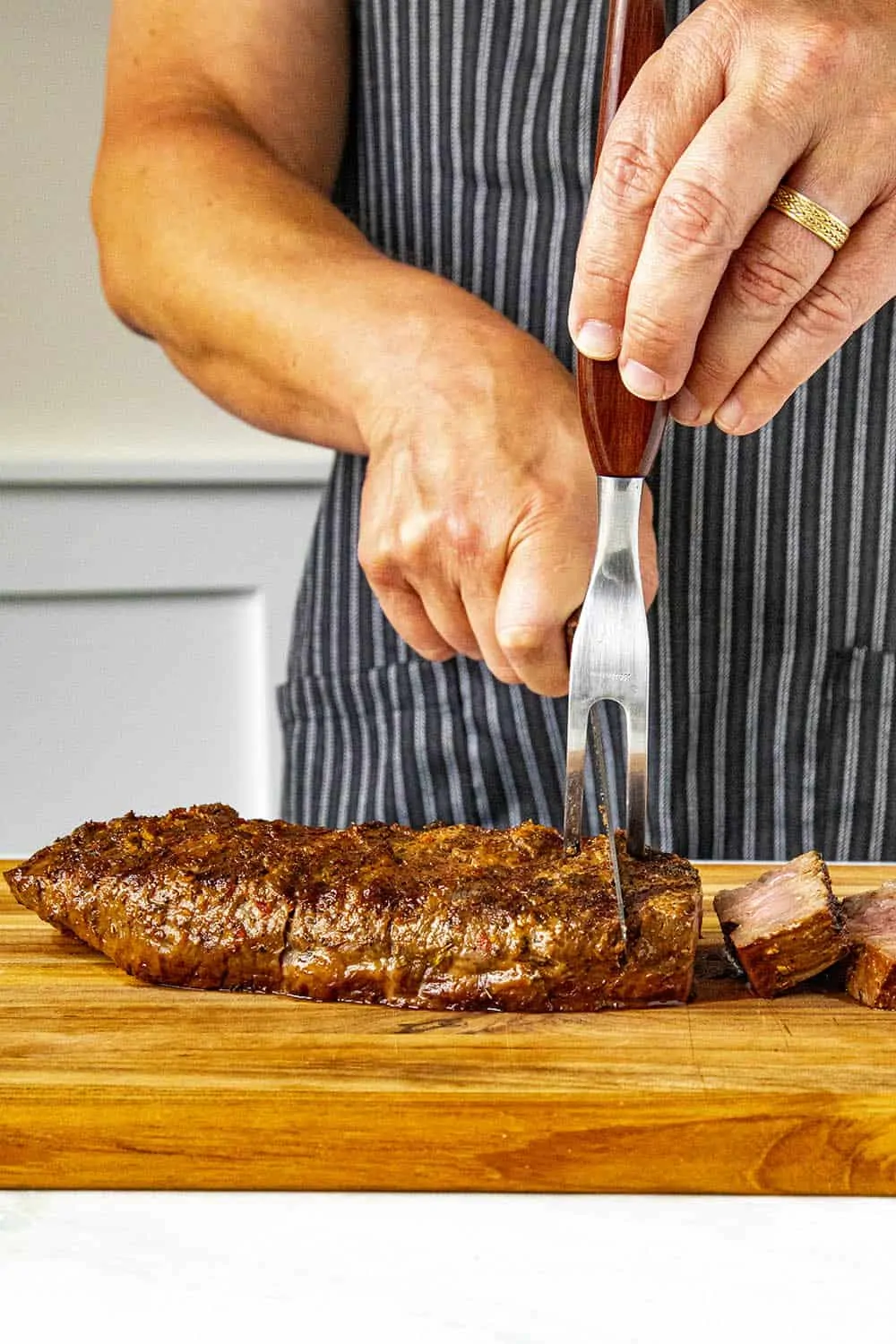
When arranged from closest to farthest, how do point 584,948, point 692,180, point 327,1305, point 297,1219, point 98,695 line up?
point 327,1305 → point 297,1219 → point 692,180 → point 584,948 → point 98,695

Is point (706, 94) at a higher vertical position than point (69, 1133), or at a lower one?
higher

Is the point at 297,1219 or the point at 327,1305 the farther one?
the point at 297,1219

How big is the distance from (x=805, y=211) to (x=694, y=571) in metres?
0.79

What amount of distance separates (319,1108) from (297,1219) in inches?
3.7

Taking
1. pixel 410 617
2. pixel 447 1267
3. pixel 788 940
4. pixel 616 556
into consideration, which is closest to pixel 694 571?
pixel 410 617

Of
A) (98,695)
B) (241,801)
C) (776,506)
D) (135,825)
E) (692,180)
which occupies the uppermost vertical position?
(692,180)

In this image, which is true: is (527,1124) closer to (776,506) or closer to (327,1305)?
(327,1305)

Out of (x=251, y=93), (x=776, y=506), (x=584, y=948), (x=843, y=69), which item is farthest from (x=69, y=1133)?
(x=251, y=93)

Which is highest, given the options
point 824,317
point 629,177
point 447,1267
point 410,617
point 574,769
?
point 629,177

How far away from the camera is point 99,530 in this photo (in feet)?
12.3

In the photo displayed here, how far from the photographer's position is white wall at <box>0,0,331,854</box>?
12.0 ft

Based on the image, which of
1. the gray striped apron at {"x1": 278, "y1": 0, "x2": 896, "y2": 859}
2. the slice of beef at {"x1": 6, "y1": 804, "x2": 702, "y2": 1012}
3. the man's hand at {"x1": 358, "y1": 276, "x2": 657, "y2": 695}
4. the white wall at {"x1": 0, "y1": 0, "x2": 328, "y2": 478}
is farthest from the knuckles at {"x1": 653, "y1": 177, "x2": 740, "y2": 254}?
the white wall at {"x1": 0, "y1": 0, "x2": 328, "y2": 478}

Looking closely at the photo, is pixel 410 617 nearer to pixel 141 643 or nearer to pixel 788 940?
pixel 788 940

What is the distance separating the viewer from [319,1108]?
1.13 metres
